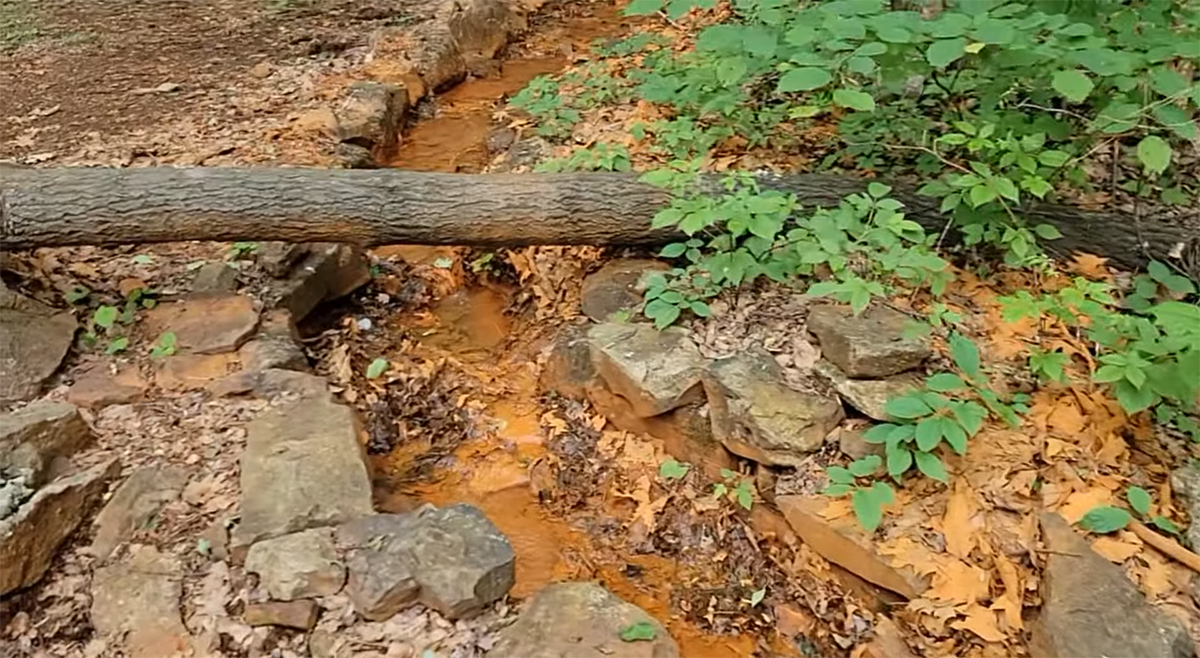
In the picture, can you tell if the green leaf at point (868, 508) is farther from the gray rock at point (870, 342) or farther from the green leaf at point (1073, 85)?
the green leaf at point (1073, 85)

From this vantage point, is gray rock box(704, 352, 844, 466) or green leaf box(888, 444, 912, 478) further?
gray rock box(704, 352, 844, 466)

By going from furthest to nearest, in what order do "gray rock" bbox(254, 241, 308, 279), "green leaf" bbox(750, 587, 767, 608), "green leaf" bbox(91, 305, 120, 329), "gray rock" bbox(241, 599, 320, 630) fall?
"gray rock" bbox(254, 241, 308, 279), "green leaf" bbox(91, 305, 120, 329), "green leaf" bbox(750, 587, 767, 608), "gray rock" bbox(241, 599, 320, 630)

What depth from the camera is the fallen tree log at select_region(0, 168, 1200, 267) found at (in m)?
3.48

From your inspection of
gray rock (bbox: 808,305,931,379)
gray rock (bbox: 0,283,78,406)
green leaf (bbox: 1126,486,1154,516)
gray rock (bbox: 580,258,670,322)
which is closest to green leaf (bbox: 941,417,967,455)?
gray rock (bbox: 808,305,931,379)

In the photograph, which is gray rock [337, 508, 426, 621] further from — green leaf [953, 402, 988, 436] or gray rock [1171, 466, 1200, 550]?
gray rock [1171, 466, 1200, 550]

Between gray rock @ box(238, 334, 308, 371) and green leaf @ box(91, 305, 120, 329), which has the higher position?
green leaf @ box(91, 305, 120, 329)

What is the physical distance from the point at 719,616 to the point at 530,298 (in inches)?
74.5

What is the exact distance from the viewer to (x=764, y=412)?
3004 millimetres

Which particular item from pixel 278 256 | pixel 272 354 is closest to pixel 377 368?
pixel 272 354

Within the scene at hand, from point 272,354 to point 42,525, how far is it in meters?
1.10

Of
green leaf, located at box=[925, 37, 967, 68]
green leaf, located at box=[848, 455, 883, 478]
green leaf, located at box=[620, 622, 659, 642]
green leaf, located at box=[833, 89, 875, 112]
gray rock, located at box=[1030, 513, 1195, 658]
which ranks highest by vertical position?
green leaf, located at box=[925, 37, 967, 68]

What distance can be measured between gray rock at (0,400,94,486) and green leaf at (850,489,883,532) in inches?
97.7

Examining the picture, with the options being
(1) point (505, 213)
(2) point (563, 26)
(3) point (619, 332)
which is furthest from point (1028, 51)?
(2) point (563, 26)

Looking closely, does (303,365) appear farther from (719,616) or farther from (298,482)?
(719,616)
